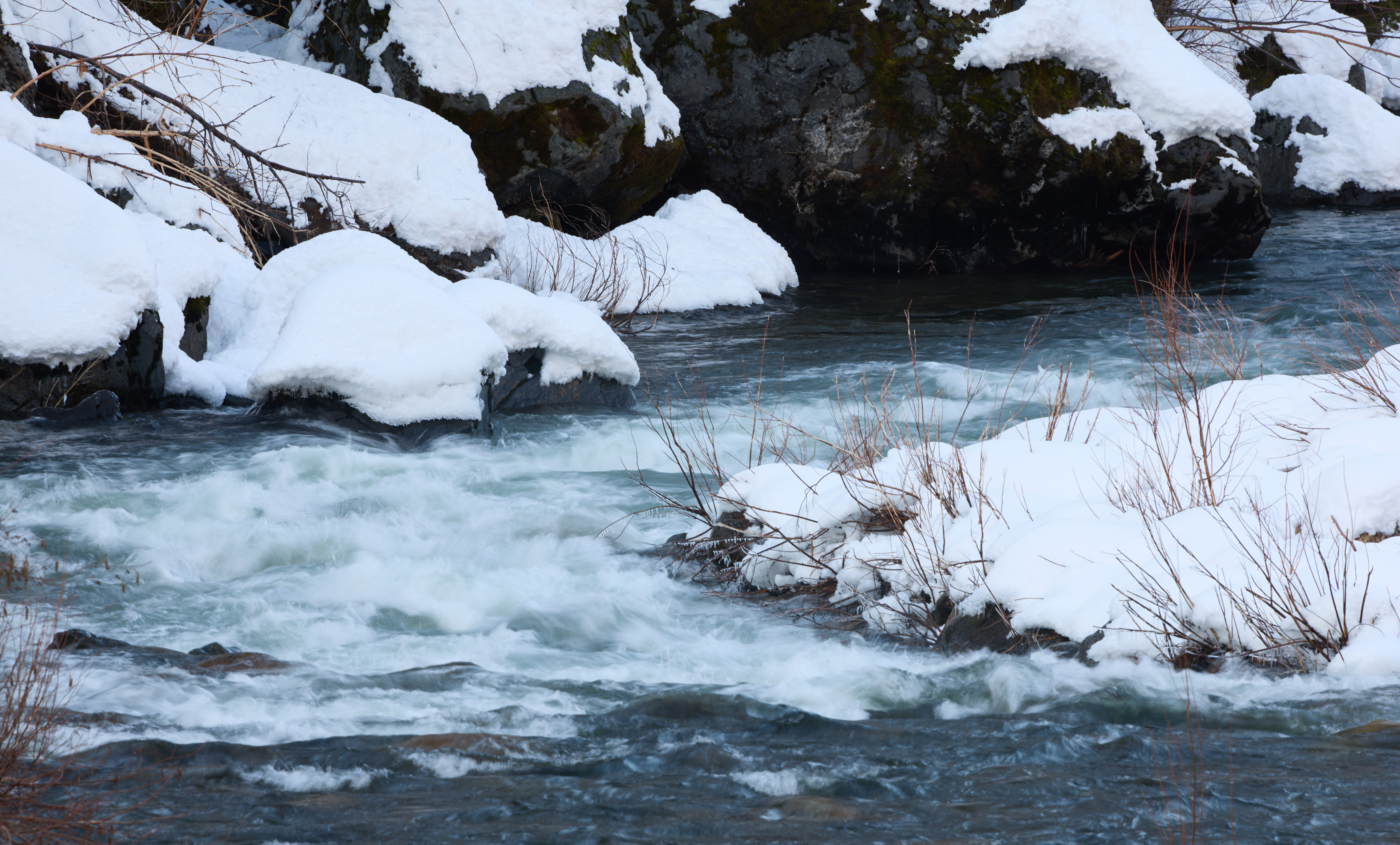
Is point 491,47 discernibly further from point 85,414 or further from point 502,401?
point 85,414

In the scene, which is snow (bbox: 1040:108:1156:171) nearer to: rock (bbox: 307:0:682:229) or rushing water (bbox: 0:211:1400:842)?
rock (bbox: 307:0:682:229)

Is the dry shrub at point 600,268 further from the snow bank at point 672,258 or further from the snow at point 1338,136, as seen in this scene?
the snow at point 1338,136

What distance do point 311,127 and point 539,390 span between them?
3790 mm

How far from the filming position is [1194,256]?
1313cm

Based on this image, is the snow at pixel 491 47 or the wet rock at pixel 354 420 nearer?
the wet rock at pixel 354 420

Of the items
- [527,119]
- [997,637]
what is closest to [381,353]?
[997,637]

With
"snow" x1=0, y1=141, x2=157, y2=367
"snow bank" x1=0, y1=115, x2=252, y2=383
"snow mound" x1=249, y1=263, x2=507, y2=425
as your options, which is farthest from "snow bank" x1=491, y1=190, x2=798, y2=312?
"snow" x1=0, y1=141, x2=157, y2=367

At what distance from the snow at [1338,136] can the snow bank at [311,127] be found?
47.4ft

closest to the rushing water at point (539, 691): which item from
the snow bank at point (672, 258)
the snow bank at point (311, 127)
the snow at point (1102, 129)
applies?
the snow bank at point (311, 127)

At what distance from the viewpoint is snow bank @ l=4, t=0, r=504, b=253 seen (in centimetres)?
882

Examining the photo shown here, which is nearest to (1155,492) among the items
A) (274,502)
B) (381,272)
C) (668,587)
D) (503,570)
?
(668,587)

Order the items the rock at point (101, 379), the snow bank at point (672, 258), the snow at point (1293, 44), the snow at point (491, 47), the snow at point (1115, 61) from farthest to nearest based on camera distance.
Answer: the snow at point (1293, 44), the snow at point (1115, 61), the snow at point (491, 47), the snow bank at point (672, 258), the rock at point (101, 379)

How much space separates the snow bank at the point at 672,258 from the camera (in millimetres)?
10422

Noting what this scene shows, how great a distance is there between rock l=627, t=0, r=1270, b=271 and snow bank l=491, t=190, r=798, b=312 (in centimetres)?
94
